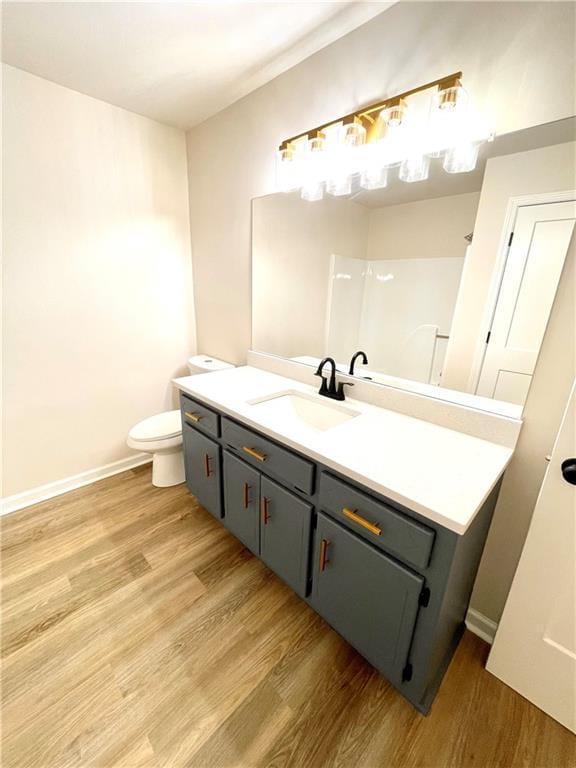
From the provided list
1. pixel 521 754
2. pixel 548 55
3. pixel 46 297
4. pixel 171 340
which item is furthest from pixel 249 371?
pixel 521 754

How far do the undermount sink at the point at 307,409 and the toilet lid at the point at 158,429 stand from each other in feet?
2.71

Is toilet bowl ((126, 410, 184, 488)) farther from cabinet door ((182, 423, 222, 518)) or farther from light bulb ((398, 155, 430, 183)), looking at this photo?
light bulb ((398, 155, 430, 183))

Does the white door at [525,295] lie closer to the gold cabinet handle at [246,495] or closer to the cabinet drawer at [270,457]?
the cabinet drawer at [270,457]

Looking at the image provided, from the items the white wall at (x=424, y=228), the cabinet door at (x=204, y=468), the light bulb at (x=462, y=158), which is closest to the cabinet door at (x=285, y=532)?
the cabinet door at (x=204, y=468)

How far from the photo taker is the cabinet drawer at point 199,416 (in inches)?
60.6

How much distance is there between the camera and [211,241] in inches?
87.0

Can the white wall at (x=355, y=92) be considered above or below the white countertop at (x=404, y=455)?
above

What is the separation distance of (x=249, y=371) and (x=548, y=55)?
1.72 metres

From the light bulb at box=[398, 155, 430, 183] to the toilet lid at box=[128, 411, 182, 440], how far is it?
1843 millimetres

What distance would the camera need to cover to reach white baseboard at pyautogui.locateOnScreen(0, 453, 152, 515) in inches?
77.3

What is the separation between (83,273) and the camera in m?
1.96

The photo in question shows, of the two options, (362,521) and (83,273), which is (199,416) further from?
(83,273)

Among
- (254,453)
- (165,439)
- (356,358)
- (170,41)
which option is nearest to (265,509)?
(254,453)

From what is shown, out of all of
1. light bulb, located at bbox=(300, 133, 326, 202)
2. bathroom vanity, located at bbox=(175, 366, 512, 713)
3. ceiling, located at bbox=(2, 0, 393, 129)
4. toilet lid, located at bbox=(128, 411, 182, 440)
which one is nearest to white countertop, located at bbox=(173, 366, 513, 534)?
bathroom vanity, located at bbox=(175, 366, 512, 713)
